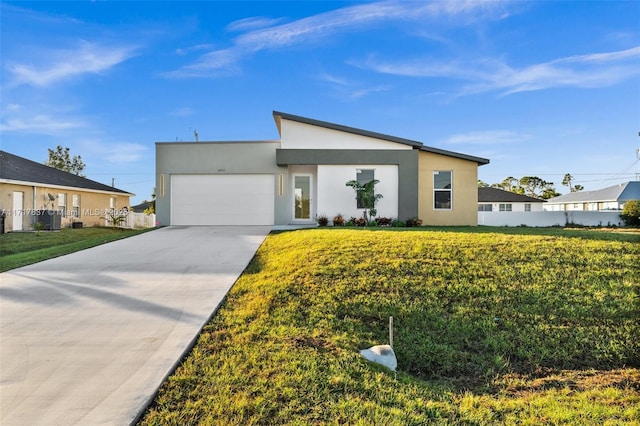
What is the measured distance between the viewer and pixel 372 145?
14742 millimetres

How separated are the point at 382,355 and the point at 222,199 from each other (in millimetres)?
12760

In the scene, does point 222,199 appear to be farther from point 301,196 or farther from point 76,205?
point 76,205

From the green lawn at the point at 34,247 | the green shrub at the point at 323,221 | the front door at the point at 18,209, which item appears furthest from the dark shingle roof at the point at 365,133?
the front door at the point at 18,209

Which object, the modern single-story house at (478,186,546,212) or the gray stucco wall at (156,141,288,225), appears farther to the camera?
the modern single-story house at (478,186,546,212)

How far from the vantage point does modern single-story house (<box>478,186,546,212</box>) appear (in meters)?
31.7

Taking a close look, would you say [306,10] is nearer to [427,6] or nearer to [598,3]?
[427,6]

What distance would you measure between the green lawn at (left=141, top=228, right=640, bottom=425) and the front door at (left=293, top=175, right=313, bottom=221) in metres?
8.32

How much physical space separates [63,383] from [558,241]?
888cm

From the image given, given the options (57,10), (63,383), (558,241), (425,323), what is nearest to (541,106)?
(558,241)

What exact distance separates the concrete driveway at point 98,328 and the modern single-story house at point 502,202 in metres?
29.5

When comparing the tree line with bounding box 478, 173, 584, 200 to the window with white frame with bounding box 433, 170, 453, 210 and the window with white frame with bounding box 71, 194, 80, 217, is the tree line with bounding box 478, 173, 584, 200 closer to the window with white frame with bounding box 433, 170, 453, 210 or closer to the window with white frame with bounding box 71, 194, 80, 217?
the window with white frame with bounding box 433, 170, 453, 210

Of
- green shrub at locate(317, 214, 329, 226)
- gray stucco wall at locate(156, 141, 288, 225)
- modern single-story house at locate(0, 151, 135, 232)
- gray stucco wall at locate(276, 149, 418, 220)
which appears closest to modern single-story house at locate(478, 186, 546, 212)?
gray stucco wall at locate(276, 149, 418, 220)

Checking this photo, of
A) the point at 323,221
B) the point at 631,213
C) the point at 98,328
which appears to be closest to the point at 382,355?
the point at 98,328

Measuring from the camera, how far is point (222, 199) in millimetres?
15078
